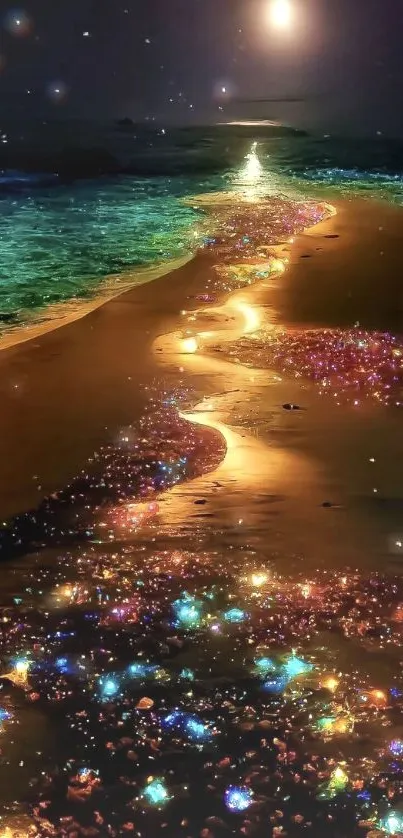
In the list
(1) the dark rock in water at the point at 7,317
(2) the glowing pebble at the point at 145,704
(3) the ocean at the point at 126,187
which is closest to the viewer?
(2) the glowing pebble at the point at 145,704

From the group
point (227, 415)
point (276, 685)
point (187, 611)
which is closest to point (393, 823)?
point (276, 685)

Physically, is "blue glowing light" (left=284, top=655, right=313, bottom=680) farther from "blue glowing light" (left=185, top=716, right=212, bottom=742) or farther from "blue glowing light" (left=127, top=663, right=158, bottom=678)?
"blue glowing light" (left=127, top=663, right=158, bottom=678)

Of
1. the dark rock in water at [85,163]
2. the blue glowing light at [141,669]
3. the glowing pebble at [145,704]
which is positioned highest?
the dark rock in water at [85,163]

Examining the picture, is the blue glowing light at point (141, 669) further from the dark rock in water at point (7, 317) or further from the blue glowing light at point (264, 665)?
the dark rock in water at point (7, 317)

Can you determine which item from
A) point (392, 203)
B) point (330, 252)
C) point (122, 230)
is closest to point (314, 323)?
point (330, 252)

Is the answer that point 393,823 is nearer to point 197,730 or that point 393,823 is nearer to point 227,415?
point 197,730

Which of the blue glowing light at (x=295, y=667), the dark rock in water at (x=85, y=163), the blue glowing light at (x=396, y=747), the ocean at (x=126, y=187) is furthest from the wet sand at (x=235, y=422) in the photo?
the dark rock in water at (x=85, y=163)

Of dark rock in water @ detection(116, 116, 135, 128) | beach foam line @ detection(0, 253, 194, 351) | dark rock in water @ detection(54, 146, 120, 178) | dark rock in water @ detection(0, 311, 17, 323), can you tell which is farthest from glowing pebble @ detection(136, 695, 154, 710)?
dark rock in water @ detection(116, 116, 135, 128)
